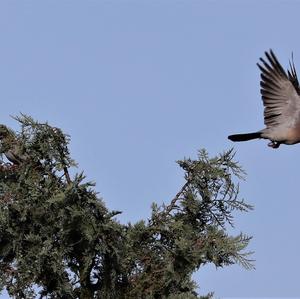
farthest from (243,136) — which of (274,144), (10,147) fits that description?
(10,147)

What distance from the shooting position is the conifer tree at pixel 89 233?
498 centimetres

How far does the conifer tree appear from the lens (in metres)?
4.98

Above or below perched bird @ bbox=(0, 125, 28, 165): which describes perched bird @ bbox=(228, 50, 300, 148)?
above

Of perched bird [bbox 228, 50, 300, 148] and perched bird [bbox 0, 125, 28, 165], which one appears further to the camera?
perched bird [bbox 228, 50, 300, 148]

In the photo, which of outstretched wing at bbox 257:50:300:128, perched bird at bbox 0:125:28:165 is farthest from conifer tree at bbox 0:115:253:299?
outstretched wing at bbox 257:50:300:128

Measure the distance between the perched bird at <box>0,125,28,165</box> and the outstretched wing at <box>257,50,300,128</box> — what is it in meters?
3.47

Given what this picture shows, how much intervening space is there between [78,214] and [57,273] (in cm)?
52

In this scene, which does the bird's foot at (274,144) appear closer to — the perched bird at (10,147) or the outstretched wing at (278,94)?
the outstretched wing at (278,94)

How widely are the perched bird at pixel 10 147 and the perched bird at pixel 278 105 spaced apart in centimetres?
347

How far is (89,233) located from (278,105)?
406 cm

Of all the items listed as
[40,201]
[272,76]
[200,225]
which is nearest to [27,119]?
[40,201]

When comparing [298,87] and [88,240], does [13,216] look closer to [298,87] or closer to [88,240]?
[88,240]

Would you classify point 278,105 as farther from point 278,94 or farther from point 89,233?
point 89,233

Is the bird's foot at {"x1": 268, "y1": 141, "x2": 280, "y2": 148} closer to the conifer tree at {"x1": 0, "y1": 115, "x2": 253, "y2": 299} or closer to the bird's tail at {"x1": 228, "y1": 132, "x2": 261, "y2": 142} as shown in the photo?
the bird's tail at {"x1": 228, "y1": 132, "x2": 261, "y2": 142}
